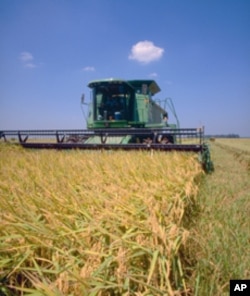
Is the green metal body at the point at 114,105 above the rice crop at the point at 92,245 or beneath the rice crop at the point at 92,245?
above

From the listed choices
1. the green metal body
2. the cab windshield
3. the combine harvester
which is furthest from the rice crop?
the cab windshield

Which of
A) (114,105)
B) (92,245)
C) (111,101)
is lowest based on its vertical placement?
(92,245)

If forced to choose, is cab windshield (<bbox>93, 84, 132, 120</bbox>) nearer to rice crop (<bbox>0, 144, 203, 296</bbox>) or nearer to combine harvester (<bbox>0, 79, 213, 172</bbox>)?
combine harvester (<bbox>0, 79, 213, 172</bbox>)

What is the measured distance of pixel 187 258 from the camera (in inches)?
63.6

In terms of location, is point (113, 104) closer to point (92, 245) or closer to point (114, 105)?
point (114, 105)

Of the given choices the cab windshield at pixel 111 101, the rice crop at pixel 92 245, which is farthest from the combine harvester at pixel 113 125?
the rice crop at pixel 92 245

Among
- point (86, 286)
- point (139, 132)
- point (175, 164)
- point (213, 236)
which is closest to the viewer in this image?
point (86, 286)

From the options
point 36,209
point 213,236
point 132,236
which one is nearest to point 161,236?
point 132,236

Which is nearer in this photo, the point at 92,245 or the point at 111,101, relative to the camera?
the point at 92,245

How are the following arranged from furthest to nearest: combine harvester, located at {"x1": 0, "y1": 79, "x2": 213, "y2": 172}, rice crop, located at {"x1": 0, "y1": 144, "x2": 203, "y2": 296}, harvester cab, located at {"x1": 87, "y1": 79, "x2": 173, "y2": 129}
Answer: harvester cab, located at {"x1": 87, "y1": 79, "x2": 173, "y2": 129}, combine harvester, located at {"x1": 0, "y1": 79, "x2": 213, "y2": 172}, rice crop, located at {"x1": 0, "y1": 144, "x2": 203, "y2": 296}

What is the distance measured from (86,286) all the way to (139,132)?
490 cm

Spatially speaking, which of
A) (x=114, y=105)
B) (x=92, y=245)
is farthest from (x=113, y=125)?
(x=92, y=245)

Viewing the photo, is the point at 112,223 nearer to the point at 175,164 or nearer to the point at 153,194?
the point at 153,194

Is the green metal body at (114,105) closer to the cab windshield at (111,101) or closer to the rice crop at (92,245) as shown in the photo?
the cab windshield at (111,101)
